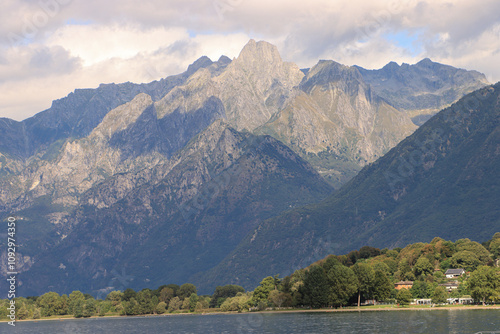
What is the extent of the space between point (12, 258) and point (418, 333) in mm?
115825

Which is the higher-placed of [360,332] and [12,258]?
[12,258]

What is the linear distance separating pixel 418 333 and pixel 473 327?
15.6 metres

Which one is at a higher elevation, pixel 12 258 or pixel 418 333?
pixel 12 258

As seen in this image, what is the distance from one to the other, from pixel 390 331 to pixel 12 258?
109509 mm

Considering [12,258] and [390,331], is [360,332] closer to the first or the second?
[390,331]

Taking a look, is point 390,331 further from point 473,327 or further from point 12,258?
point 12,258

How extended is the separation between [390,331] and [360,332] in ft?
28.1

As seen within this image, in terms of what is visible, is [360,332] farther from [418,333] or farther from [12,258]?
[12,258]

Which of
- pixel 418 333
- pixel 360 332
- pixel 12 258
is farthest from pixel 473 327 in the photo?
pixel 12 258

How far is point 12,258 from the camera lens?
653 ft

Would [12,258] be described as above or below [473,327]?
above

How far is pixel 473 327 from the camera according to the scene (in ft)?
627

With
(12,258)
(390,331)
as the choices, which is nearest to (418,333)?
(390,331)

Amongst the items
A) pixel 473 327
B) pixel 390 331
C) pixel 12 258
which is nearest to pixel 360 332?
pixel 390 331
